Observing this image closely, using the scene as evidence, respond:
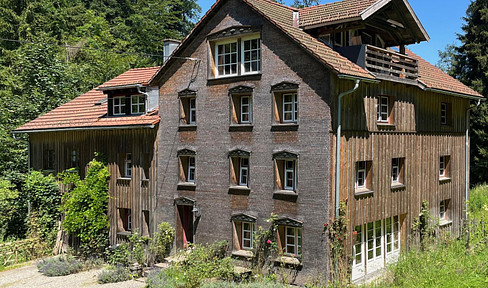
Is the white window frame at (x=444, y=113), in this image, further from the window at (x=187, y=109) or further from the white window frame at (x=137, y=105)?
the white window frame at (x=137, y=105)

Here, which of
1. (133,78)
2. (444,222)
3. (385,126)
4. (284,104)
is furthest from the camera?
(133,78)

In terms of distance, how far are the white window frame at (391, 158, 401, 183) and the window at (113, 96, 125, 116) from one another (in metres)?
12.7

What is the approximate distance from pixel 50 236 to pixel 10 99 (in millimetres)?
11223

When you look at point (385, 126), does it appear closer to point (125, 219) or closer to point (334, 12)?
point (334, 12)

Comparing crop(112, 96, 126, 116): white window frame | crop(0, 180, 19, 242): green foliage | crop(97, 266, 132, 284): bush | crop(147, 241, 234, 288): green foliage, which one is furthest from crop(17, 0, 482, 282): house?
crop(0, 180, 19, 242): green foliage

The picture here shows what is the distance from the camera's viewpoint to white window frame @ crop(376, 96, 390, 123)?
1822cm

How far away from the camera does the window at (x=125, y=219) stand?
22156mm

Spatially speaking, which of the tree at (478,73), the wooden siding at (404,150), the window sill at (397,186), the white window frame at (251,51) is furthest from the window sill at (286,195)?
the tree at (478,73)

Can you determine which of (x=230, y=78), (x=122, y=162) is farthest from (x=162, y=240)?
(x=230, y=78)

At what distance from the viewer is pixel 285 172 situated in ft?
55.8

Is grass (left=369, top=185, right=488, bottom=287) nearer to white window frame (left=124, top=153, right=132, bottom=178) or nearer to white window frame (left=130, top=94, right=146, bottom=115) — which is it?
white window frame (left=124, top=153, right=132, bottom=178)

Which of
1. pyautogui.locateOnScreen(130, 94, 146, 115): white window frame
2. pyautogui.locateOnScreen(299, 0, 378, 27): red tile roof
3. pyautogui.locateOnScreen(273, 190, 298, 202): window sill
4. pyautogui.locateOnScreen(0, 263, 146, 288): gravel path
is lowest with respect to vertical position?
pyautogui.locateOnScreen(0, 263, 146, 288): gravel path

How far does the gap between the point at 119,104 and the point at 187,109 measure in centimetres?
438

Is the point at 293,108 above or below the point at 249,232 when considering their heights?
above
